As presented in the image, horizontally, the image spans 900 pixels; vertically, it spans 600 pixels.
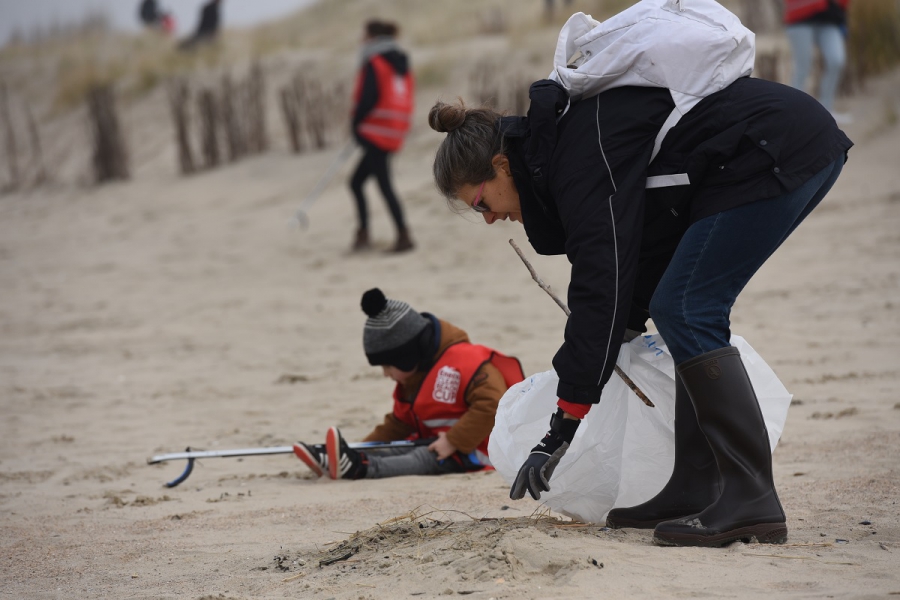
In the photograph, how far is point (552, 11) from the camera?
15.0 meters

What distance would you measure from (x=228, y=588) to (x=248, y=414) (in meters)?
2.23

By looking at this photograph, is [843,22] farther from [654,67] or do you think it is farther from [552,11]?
[552,11]

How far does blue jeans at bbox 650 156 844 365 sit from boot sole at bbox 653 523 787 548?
41 centimetres

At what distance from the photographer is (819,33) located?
24.3 feet

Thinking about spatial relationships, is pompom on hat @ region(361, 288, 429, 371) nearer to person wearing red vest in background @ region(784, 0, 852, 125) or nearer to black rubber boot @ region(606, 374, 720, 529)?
black rubber boot @ region(606, 374, 720, 529)

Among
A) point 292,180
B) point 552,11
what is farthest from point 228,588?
point 552,11

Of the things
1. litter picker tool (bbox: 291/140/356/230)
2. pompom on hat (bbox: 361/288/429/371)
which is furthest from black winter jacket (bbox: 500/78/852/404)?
litter picker tool (bbox: 291/140/356/230)

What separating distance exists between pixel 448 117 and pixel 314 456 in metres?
1.50

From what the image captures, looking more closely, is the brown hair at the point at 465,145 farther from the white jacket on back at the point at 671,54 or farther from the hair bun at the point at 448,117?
the white jacket on back at the point at 671,54

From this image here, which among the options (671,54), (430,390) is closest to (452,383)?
(430,390)

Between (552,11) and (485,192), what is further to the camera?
(552,11)

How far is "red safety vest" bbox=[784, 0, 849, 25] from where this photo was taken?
7250mm

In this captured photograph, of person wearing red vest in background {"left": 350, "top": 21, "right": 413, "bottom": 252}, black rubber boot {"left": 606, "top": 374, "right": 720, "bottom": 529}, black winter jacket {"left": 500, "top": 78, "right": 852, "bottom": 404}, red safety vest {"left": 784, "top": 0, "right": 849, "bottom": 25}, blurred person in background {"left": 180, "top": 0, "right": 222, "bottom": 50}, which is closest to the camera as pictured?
black winter jacket {"left": 500, "top": 78, "right": 852, "bottom": 404}

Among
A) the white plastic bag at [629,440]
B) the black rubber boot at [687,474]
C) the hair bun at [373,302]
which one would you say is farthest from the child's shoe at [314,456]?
the black rubber boot at [687,474]
